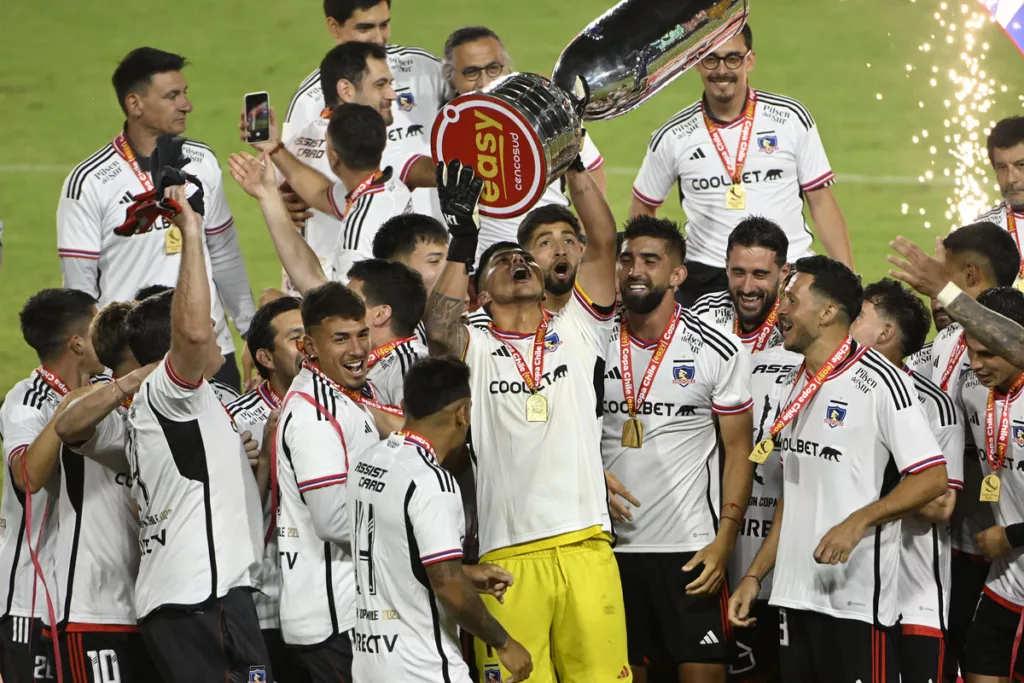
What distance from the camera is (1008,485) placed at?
20.3 feet

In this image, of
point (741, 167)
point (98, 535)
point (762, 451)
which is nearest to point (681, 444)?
point (762, 451)

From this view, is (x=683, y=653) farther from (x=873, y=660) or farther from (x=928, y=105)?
(x=928, y=105)

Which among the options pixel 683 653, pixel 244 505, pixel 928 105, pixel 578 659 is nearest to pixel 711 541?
pixel 683 653

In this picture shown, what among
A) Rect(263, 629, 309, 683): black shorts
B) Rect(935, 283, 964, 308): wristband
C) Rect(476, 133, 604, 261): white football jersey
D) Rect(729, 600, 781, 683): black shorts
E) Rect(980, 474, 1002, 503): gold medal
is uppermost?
Rect(476, 133, 604, 261): white football jersey

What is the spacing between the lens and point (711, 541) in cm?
628

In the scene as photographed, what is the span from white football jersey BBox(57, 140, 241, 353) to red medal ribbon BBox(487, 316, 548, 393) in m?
2.66

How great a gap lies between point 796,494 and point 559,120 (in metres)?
1.99

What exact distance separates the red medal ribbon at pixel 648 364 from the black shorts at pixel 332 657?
1668 millimetres

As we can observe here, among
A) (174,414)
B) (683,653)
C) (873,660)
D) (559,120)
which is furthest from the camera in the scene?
(683,653)

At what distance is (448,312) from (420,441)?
0.72m

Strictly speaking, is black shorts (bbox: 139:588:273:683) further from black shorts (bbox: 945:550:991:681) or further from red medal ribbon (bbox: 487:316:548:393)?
black shorts (bbox: 945:550:991:681)

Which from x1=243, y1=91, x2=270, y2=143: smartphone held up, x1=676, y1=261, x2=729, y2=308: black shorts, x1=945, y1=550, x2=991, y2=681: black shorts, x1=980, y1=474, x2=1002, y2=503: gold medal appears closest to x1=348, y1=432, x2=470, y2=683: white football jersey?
x1=980, y1=474, x2=1002, y2=503: gold medal

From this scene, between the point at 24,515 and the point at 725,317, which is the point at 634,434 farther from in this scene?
the point at 24,515

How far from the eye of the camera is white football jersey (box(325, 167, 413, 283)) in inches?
288
